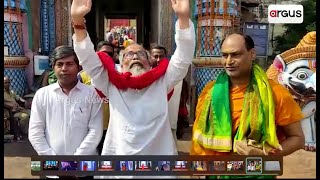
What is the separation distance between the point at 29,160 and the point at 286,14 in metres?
1.10

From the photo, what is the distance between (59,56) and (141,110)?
1.15ft

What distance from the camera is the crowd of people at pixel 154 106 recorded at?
52.0 inches

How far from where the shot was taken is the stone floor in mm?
1541

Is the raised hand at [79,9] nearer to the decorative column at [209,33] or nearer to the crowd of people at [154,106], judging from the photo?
→ the crowd of people at [154,106]

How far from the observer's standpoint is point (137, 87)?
4.59ft

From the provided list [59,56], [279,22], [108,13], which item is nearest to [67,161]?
[59,56]

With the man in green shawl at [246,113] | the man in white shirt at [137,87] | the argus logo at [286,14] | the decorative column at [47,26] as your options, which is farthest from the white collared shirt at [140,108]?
the decorative column at [47,26]

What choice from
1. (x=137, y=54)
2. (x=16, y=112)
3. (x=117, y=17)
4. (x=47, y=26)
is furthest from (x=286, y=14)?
(x=117, y=17)

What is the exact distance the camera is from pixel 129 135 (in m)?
1.39

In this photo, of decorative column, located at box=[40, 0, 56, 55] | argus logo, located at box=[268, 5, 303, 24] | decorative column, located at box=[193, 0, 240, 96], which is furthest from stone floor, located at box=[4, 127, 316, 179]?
argus logo, located at box=[268, 5, 303, 24]

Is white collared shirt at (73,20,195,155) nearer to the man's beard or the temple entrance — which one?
the man's beard

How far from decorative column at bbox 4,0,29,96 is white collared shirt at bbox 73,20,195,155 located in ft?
1.40

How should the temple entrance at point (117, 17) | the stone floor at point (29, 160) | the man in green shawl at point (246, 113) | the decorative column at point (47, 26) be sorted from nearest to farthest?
1. the man in green shawl at point (246, 113)
2. the stone floor at point (29, 160)
3. the decorative column at point (47, 26)
4. the temple entrance at point (117, 17)
